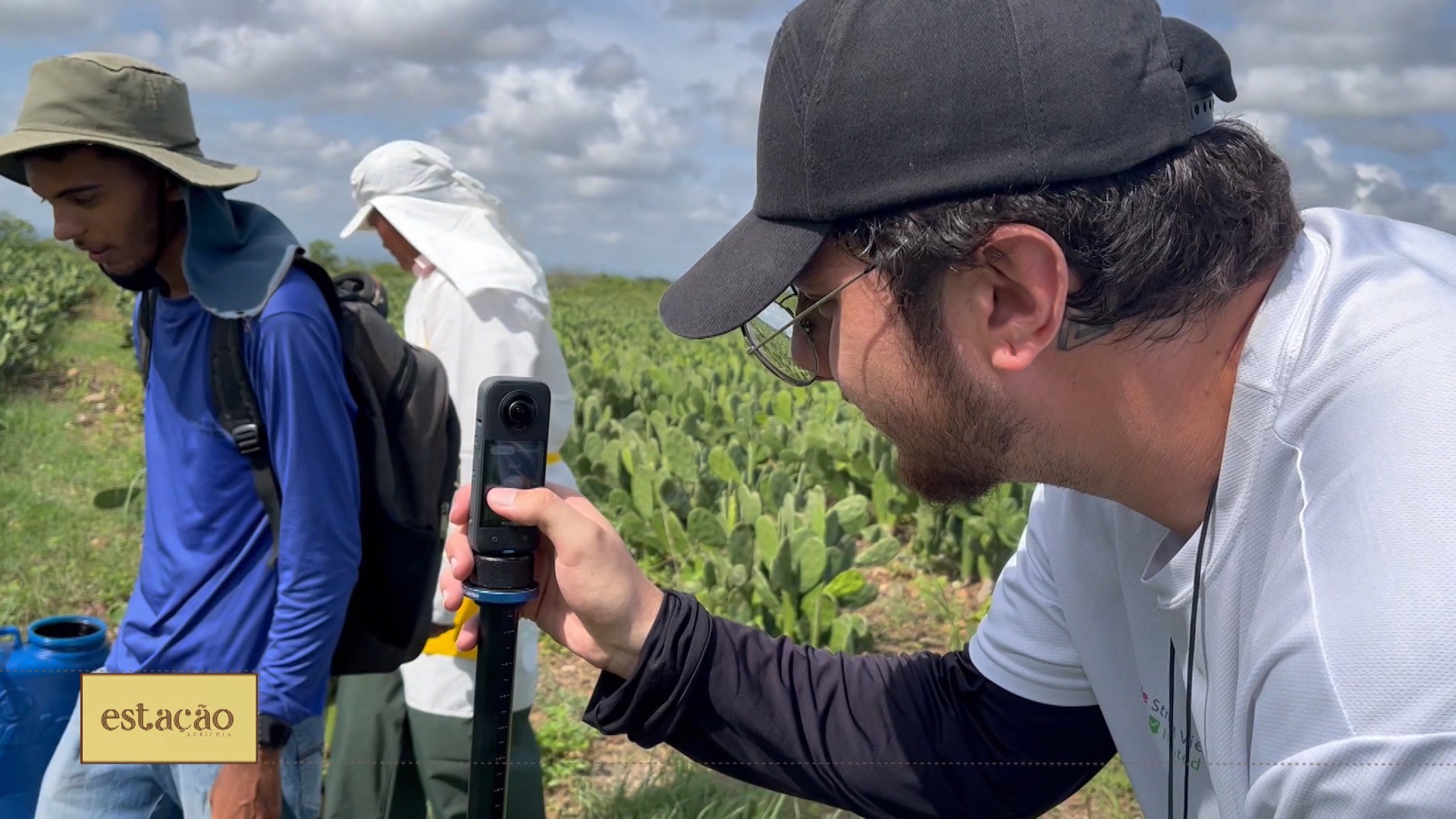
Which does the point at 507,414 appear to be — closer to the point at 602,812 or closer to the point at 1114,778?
the point at 602,812

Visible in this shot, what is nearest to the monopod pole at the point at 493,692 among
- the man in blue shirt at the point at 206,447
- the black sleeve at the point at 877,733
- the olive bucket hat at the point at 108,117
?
the black sleeve at the point at 877,733

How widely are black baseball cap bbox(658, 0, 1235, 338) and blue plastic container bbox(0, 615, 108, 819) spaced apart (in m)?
1.80

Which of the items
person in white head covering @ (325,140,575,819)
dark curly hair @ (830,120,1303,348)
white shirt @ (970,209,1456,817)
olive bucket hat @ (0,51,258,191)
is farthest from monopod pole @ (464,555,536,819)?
person in white head covering @ (325,140,575,819)

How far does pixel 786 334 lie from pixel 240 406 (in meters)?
1.24

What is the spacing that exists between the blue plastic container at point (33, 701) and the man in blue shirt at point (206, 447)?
0.05 metres

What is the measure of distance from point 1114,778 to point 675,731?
234 cm

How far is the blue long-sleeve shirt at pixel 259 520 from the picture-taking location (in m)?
2.20

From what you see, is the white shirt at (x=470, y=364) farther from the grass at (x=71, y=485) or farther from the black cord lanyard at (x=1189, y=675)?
the grass at (x=71, y=485)

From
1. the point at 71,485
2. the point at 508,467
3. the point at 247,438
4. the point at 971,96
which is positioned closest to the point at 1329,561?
the point at 971,96

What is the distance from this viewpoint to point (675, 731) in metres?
1.63

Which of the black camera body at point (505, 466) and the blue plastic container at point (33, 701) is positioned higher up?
the black camera body at point (505, 466)

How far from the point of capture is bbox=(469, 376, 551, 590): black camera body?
1.25 meters

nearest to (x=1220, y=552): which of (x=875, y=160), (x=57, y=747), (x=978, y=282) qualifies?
(x=978, y=282)

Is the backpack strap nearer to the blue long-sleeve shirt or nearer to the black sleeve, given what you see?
the blue long-sleeve shirt
